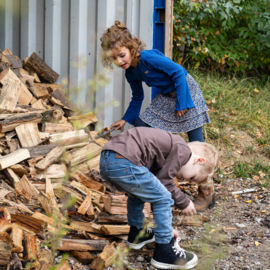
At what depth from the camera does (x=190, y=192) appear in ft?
10.7

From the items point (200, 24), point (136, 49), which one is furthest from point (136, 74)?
point (200, 24)

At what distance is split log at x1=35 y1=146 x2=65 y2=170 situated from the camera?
271cm

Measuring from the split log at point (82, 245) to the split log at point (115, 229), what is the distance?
0.09 meters

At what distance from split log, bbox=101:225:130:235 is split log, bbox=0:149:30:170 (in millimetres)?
1000

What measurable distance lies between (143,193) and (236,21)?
5497 mm

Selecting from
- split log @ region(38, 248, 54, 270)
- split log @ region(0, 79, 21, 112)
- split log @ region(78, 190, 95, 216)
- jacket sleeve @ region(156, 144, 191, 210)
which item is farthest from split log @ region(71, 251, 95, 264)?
split log @ region(0, 79, 21, 112)

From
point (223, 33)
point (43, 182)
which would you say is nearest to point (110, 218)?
point (43, 182)

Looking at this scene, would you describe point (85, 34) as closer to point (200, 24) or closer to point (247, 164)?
point (247, 164)

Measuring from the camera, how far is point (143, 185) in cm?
186

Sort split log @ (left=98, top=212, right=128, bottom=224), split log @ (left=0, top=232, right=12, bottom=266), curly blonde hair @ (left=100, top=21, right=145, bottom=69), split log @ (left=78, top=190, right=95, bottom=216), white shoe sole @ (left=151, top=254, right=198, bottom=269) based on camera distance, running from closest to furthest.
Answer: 1. split log @ (left=0, top=232, right=12, bottom=266)
2. white shoe sole @ (left=151, top=254, right=198, bottom=269)
3. split log @ (left=98, top=212, right=128, bottom=224)
4. split log @ (left=78, top=190, right=95, bottom=216)
5. curly blonde hair @ (left=100, top=21, right=145, bottom=69)

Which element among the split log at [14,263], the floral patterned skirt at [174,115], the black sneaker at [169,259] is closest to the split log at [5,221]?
the split log at [14,263]

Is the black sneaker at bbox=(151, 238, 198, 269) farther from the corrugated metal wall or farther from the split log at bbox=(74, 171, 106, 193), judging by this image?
the corrugated metal wall

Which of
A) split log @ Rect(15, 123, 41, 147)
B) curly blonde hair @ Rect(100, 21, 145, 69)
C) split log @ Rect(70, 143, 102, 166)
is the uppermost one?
curly blonde hair @ Rect(100, 21, 145, 69)

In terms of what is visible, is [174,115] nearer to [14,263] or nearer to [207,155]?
[207,155]
